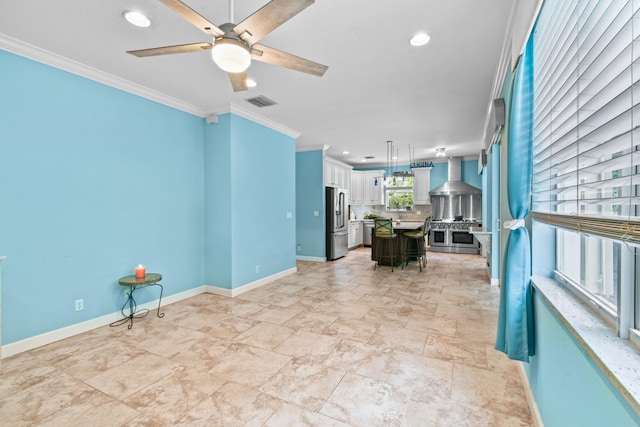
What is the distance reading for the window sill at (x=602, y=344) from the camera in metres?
0.79

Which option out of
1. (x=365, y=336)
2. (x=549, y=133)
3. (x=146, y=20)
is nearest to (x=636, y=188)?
(x=549, y=133)

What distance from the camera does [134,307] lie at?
3.62 m

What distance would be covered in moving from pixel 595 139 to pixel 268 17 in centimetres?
167

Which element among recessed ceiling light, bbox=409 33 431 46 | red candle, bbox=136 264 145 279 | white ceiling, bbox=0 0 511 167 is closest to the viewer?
white ceiling, bbox=0 0 511 167

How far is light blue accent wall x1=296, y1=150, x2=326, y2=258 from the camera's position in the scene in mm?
6906

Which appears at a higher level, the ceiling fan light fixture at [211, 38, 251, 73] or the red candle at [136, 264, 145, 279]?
the ceiling fan light fixture at [211, 38, 251, 73]

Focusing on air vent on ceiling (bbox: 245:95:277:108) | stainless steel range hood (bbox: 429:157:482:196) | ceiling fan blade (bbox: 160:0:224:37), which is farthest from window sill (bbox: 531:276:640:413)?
stainless steel range hood (bbox: 429:157:482:196)

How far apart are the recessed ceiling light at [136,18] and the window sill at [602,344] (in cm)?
326

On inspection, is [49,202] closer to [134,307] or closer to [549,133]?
[134,307]

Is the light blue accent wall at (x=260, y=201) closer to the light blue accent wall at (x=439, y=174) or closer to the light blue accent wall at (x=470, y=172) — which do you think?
the light blue accent wall at (x=439, y=174)

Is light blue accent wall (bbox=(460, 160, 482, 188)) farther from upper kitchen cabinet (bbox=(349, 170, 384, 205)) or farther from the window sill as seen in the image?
the window sill

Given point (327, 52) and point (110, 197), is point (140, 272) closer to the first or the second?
point (110, 197)

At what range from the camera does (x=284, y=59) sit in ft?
6.92

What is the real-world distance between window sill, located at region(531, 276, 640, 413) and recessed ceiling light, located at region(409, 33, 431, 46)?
2.18 meters
